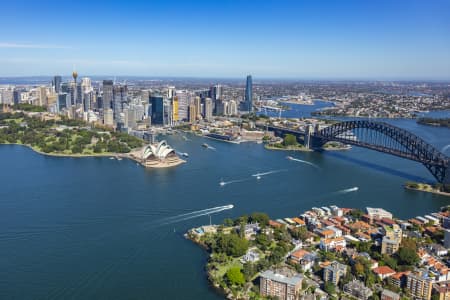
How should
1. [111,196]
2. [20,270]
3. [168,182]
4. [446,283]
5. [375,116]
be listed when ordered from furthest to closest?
1. [375,116]
2. [168,182]
3. [111,196]
4. [20,270]
5. [446,283]

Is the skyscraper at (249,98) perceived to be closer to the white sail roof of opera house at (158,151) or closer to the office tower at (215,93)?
the office tower at (215,93)

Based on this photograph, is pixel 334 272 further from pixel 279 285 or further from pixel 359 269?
pixel 279 285

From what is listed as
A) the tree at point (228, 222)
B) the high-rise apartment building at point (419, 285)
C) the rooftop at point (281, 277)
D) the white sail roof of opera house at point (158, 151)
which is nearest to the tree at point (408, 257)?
the high-rise apartment building at point (419, 285)

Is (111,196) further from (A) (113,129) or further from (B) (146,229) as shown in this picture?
(A) (113,129)

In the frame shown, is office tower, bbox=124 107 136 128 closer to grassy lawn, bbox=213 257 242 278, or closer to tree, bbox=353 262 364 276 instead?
grassy lawn, bbox=213 257 242 278

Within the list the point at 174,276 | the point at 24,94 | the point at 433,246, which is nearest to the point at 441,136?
the point at 433,246

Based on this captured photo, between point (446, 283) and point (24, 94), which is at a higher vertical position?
point (24, 94)
